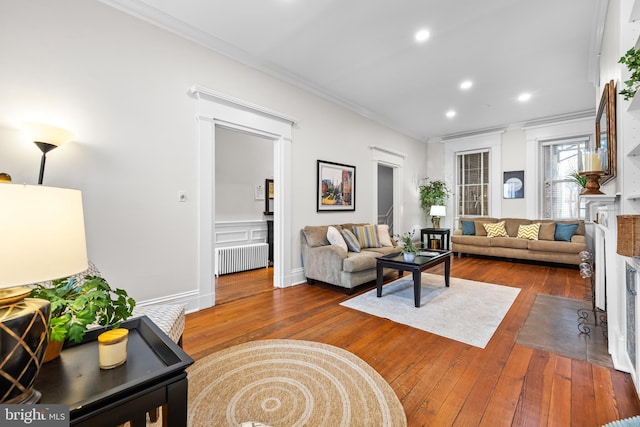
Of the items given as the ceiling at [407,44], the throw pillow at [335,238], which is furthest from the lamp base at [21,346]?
the throw pillow at [335,238]

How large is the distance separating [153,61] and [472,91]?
450 cm

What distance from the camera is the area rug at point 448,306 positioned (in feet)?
8.66

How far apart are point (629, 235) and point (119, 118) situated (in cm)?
363

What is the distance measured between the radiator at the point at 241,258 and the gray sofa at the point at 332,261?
52.7 inches

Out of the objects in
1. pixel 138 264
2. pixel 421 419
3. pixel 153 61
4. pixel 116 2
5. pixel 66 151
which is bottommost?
pixel 421 419

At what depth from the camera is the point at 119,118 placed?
2627 millimetres

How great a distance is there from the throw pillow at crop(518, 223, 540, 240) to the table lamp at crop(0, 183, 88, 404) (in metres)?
6.93

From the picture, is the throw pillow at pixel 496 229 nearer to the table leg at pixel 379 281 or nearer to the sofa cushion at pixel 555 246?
the sofa cushion at pixel 555 246

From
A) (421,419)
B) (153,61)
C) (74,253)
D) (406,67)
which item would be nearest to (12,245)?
(74,253)

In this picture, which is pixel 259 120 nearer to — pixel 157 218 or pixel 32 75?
pixel 157 218

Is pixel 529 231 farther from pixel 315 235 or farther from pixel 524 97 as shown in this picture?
pixel 315 235

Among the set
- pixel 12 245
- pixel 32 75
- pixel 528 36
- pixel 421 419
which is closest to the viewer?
pixel 12 245

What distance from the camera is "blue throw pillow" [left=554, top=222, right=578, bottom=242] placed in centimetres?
534

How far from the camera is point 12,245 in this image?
29.2 inches
